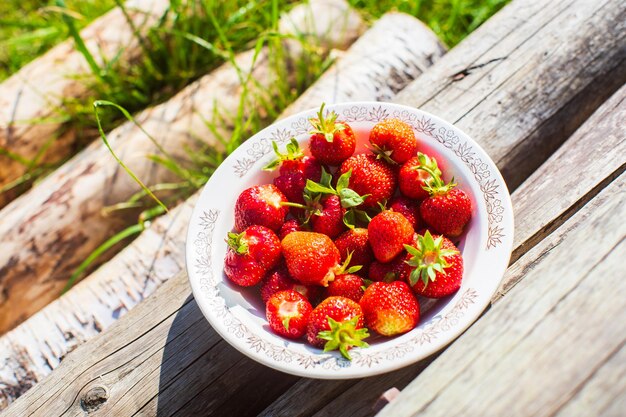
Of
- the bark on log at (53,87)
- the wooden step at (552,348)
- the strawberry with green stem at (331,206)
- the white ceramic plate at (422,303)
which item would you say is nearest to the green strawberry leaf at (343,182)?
the strawberry with green stem at (331,206)

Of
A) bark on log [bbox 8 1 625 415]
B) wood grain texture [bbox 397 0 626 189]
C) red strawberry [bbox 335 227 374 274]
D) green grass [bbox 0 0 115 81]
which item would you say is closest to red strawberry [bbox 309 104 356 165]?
red strawberry [bbox 335 227 374 274]

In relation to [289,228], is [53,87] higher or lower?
higher

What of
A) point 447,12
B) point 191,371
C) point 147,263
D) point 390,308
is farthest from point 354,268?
point 447,12

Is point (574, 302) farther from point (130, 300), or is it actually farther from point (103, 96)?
point (103, 96)

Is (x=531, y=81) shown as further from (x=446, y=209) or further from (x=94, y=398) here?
(x=94, y=398)

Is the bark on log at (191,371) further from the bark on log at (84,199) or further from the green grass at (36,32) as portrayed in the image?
the green grass at (36,32)

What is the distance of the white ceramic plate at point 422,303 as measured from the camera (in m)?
1.18

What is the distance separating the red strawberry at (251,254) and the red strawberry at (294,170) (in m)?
0.14

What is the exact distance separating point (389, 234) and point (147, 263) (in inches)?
42.1

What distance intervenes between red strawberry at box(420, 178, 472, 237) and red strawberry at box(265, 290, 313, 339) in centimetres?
36

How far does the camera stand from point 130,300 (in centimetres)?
196

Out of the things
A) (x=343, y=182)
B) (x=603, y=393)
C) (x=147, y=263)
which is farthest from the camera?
(x=147, y=263)

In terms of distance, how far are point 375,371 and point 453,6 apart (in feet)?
7.04

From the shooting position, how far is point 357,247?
4.54ft
